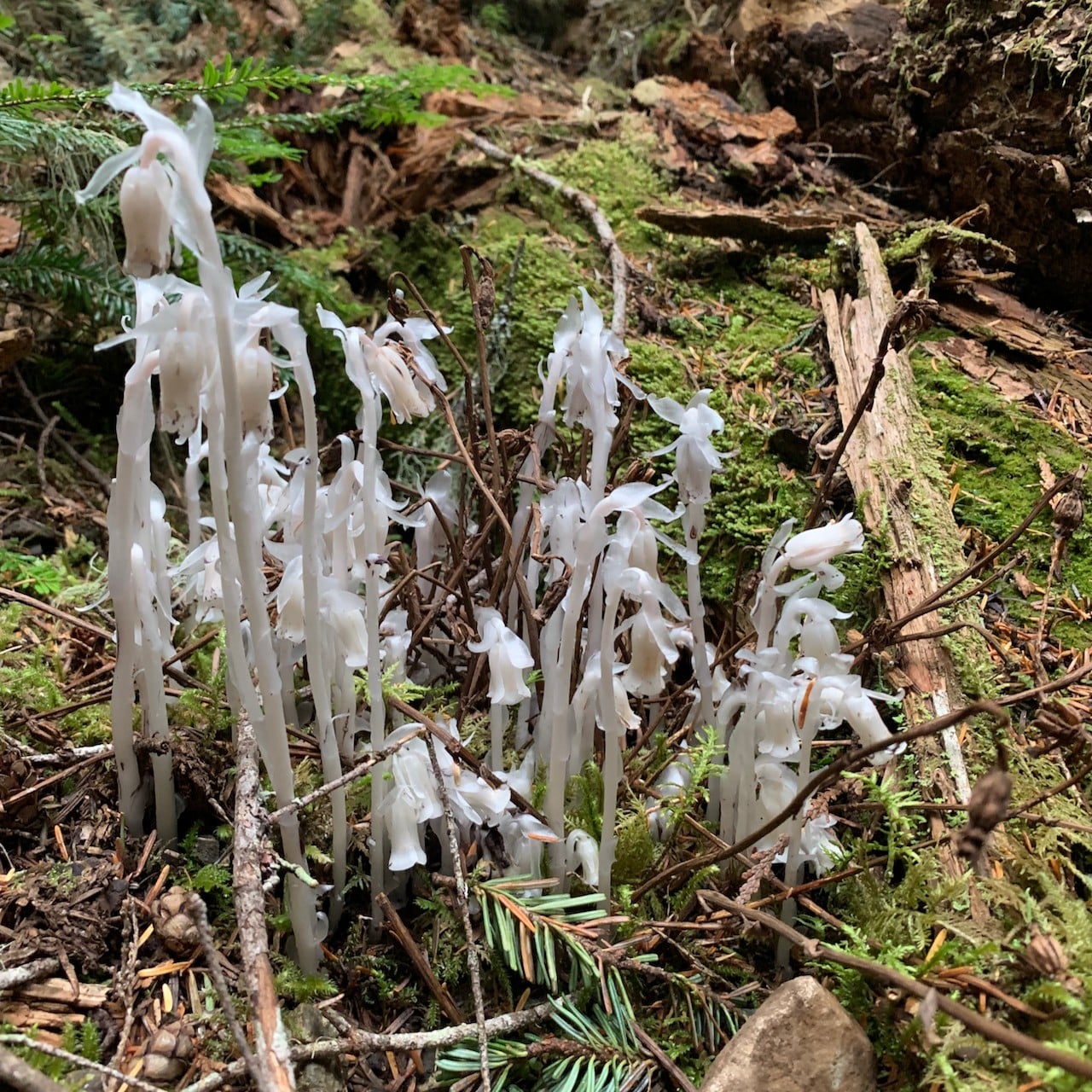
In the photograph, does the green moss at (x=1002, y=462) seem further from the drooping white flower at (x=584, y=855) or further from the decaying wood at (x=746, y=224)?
the drooping white flower at (x=584, y=855)

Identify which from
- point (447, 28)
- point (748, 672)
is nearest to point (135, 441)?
point (748, 672)

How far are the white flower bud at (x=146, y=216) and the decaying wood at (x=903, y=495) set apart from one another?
1613mm

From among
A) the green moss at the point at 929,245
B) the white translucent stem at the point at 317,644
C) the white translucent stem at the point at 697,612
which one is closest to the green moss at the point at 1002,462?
the green moss at the point at 929,245

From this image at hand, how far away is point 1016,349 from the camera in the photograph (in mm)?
2607

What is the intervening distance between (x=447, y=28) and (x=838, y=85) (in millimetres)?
2523

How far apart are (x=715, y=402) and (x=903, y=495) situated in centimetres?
62

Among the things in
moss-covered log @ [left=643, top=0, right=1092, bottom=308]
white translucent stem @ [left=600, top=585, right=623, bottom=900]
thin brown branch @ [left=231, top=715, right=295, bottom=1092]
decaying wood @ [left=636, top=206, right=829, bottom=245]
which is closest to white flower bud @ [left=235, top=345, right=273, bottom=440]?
thin brown branch @ [left=231, top=715, right=295, bottom=1092]

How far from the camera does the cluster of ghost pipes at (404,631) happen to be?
1268 millimetres

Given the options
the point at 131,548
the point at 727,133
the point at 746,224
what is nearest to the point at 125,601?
the point at 131,548

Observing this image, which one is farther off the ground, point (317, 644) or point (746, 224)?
point (746, 224)

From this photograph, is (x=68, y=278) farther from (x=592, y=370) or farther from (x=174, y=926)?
(x=174, y=926)

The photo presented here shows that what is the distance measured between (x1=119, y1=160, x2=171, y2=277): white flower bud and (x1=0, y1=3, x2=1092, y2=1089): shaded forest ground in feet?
3.13

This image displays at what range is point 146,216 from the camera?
1.05 meters

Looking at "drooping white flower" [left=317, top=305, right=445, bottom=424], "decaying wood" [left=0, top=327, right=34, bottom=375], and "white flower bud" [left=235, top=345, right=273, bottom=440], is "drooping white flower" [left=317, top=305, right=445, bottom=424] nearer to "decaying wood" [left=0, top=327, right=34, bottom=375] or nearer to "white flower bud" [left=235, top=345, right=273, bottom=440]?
"white flower bud" [left=235, top=345, right=273, bottom=440]
